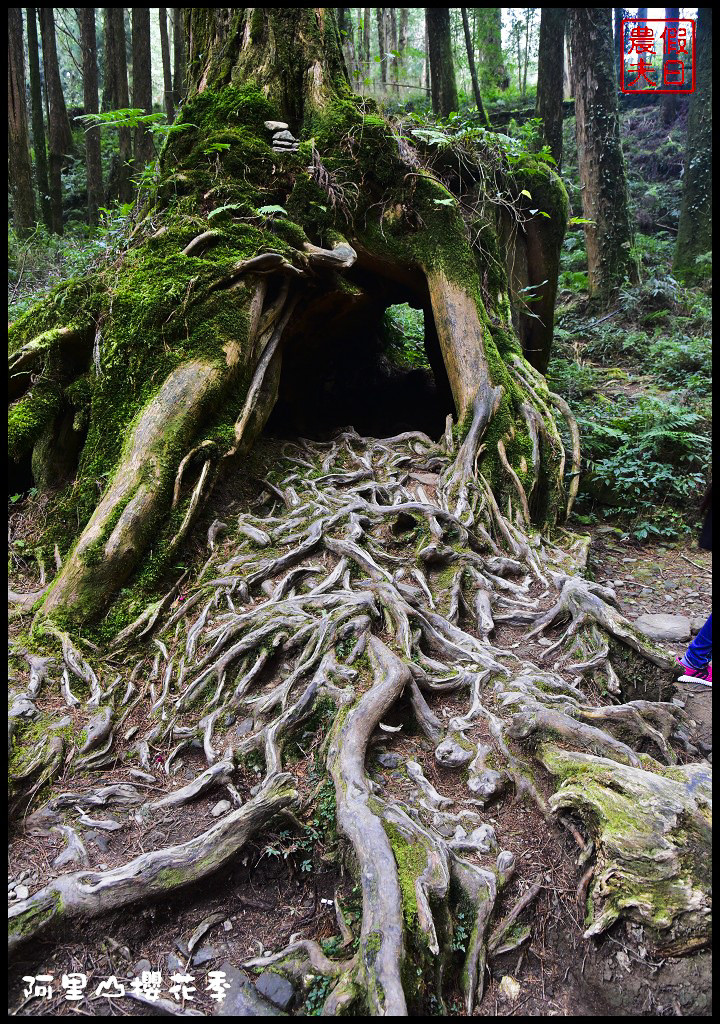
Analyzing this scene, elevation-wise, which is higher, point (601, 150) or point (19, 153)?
point (19, 153)

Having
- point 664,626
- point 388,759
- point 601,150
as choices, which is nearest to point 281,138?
point 388,759

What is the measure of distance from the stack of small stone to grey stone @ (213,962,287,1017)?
19.7ft

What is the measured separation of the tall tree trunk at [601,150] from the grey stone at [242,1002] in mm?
11521

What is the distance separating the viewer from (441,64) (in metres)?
12.5

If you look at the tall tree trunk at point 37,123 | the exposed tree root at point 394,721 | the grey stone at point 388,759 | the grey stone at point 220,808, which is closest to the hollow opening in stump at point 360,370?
the exposed tree root at point 394,721

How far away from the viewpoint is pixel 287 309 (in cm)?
540

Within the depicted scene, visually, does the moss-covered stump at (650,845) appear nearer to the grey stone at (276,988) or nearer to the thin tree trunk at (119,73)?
the grey stone at (276,988)

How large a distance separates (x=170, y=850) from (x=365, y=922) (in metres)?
0.85

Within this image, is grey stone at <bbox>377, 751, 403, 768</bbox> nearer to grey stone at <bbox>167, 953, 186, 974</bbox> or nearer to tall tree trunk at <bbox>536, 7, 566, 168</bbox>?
grey stone at <bbox>167, 953, 186, 974</bbox>

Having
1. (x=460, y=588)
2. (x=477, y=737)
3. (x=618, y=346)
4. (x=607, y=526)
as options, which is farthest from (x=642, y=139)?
(x=477, y=737)

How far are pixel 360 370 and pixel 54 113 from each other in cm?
1245

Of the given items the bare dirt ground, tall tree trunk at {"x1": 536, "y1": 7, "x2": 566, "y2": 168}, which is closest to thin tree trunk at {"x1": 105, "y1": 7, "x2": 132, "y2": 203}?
tall tree trunk at {"x1": 536, "y1": 7, "x2": 566, "y2": 168}

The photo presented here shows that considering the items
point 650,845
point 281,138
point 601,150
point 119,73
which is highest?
point 119,73

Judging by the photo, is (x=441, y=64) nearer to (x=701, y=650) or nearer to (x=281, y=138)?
(x=281, y=138)
